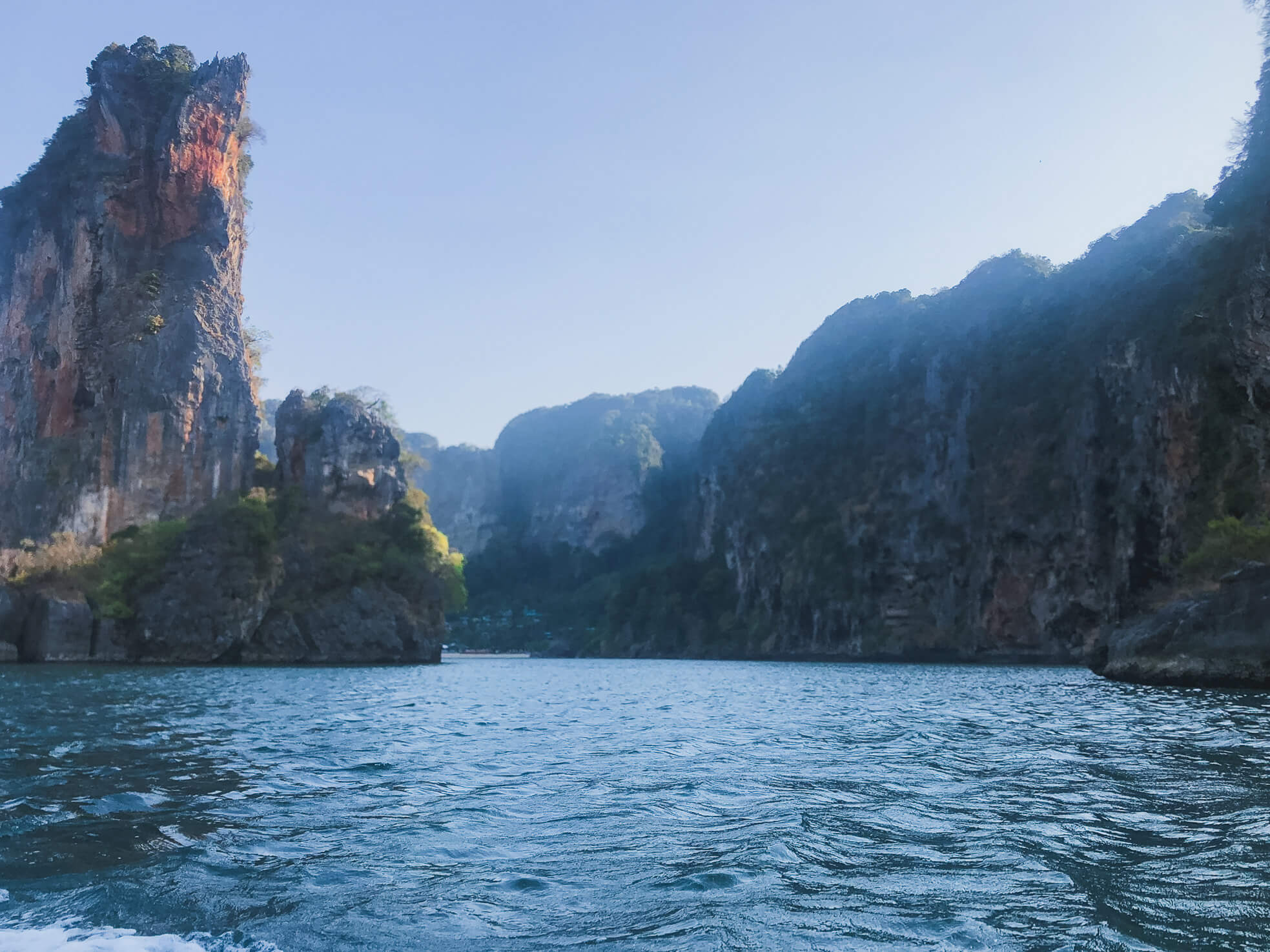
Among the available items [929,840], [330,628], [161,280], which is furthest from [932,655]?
[929,840]

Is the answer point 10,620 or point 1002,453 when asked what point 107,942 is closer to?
point 10,620

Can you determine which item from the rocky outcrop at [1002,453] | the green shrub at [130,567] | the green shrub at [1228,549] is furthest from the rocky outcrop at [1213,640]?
the green shrub at [130,567]

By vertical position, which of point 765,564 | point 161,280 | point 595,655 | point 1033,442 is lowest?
point 595,655

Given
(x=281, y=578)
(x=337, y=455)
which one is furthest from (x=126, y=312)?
(x=281, y=578)

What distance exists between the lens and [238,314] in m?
82.5

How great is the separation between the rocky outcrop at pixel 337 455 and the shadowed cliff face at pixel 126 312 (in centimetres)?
409

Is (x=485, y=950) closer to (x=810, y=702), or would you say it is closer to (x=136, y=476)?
(x=810, y=702)

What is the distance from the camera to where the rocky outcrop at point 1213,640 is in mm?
30875

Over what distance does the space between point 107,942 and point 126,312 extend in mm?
81128

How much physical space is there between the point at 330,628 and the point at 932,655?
198ft

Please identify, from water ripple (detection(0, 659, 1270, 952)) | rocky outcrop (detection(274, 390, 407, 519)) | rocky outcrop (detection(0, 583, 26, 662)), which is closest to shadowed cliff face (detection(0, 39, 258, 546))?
rocky outcrop (detection(274, 390, 407, 519))

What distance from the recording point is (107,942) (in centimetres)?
602

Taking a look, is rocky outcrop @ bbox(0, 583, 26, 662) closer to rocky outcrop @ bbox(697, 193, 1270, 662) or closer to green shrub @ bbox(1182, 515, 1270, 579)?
green shrub @ bbox(1182, 515, 1270, 579)

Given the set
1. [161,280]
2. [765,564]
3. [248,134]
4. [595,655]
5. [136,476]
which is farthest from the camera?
[595,655]
